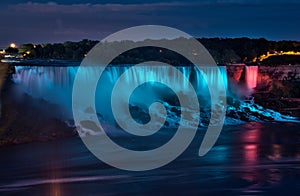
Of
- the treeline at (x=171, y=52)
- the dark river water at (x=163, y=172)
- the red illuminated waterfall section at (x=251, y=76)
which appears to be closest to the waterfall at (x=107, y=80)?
A: the red illuminated waterfall section at (x=251, y=76)

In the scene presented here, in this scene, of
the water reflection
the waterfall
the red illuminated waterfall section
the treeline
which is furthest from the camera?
the treeline

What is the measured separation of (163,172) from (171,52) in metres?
39.4

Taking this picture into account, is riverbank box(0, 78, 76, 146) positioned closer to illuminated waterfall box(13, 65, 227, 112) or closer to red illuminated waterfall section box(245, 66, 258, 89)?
→ illuminated waterfall box(13, 65, 227, 112)

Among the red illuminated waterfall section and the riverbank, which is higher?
the red illuminated waterfall section

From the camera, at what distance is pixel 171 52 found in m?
53.0

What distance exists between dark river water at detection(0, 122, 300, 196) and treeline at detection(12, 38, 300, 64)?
933 inches

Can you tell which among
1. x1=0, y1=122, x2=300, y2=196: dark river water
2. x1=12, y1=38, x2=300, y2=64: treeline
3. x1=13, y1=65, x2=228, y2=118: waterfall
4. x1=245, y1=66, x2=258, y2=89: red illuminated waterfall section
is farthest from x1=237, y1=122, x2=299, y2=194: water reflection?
x1=12, y1=38, x2=300, y2=64: treeline

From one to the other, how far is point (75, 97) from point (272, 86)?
724 inches

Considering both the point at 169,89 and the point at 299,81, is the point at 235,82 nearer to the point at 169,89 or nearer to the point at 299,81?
the point at 299,81

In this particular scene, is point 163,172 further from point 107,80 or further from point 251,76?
point 251,76

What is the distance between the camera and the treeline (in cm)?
4775

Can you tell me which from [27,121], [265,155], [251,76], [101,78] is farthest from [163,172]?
[251,76]

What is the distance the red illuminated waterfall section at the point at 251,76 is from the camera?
40.4m

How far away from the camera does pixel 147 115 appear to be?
24.5 m
